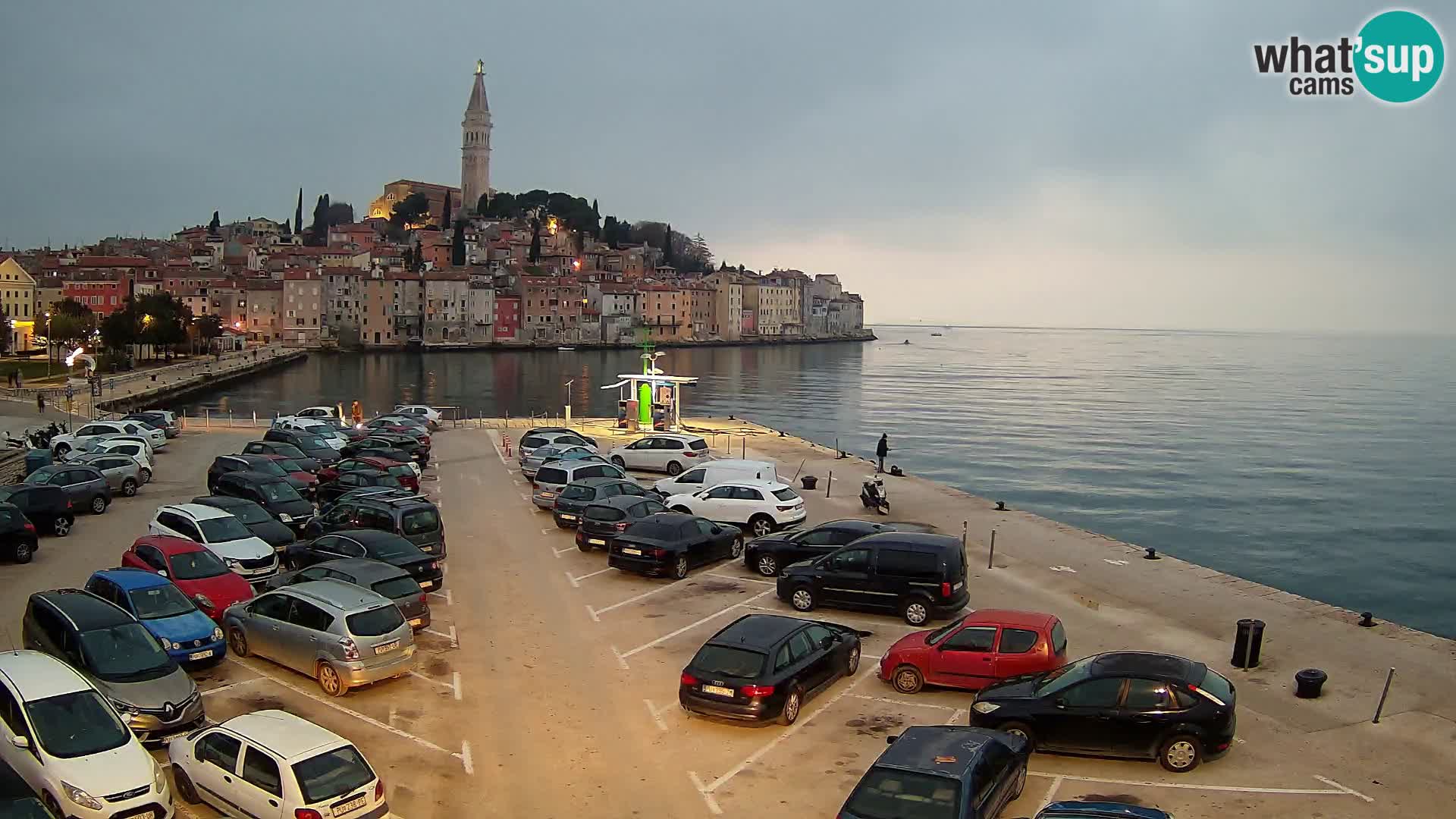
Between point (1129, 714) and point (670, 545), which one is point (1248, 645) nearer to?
point (1129, 714)

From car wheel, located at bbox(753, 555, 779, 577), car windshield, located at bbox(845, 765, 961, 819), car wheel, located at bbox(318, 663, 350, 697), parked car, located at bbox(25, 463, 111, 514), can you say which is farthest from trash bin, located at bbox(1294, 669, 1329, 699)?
parked car, located at bbox(25, 463, 111, 514)

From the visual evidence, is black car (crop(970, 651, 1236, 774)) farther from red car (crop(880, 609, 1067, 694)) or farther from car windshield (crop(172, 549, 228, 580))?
car windshield (crop(172, 549, 228, 580))

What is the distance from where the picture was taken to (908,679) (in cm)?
1182

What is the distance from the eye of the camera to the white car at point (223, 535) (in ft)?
50.8

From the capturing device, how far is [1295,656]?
A: 13.8m

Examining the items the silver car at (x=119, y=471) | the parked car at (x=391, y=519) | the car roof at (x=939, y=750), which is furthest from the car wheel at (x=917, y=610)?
the silver car at (x=119, y=471)

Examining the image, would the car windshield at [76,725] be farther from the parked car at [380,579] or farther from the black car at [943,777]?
the black car at [943,777]

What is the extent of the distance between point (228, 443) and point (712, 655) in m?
28.9

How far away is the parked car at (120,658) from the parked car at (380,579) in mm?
2368

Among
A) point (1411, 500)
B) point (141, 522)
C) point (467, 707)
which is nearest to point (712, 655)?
point (467, 707)

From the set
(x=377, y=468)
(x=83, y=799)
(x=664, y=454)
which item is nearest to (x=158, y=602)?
(x=83, y=799)

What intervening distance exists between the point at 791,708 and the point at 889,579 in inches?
165

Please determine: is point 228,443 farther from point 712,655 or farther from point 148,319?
point 148,319

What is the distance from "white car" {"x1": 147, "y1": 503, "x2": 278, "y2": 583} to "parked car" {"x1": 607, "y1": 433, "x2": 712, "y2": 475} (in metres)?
13.5
